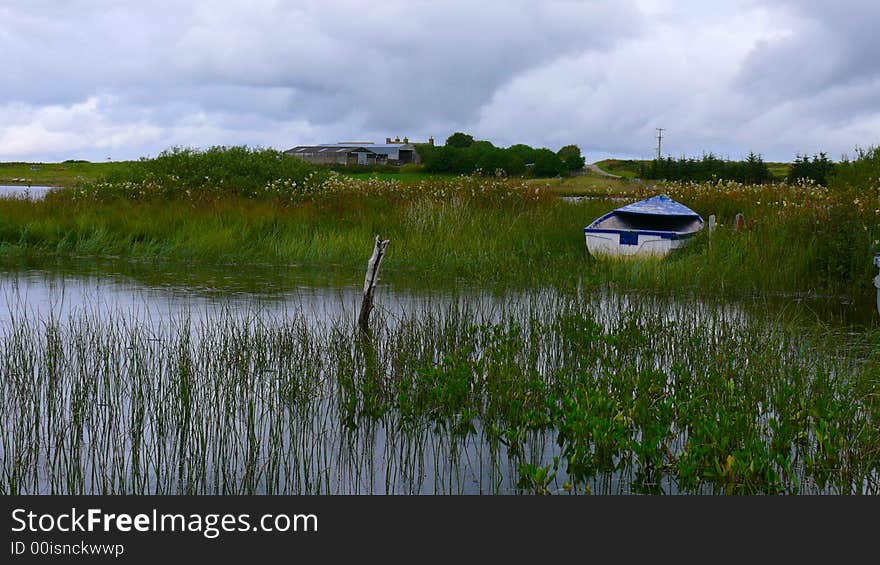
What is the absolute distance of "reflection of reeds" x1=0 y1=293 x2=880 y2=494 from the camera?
217 inches

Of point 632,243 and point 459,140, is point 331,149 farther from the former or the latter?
point 632,243

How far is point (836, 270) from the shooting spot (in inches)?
537

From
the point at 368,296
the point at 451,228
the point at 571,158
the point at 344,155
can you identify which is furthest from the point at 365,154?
the point at 368,296

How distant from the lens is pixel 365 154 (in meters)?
76.8

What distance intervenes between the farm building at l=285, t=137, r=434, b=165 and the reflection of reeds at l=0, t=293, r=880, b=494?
216 feet

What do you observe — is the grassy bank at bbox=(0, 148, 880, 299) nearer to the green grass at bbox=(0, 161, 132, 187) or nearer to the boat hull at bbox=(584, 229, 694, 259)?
the boat hull at bbox=(584, 229, 694, 259)

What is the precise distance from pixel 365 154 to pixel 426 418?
234 ft

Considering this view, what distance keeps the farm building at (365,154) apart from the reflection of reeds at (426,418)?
6596 cm

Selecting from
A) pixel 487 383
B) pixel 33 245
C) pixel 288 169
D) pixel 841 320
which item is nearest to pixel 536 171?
pixel 288 169

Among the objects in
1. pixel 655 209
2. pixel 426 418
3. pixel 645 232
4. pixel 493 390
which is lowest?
pixel 426 418

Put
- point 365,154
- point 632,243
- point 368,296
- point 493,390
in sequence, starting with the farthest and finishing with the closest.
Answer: point 365,154
point 632,243
point 368,296
point 493,390

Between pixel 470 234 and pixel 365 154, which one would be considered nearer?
pixel 470 234

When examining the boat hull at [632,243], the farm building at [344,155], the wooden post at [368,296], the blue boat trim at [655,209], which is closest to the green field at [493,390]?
the wooden post at [368,296]

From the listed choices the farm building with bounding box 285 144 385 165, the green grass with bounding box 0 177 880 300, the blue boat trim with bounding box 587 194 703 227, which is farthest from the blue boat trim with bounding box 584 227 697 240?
the farm building with bounding box 285 144 385 165
